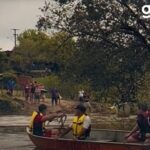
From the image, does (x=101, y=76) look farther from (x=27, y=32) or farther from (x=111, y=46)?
(x=27, y=32)

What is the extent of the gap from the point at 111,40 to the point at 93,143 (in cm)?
700

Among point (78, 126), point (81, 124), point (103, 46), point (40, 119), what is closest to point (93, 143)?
point (81, 124)

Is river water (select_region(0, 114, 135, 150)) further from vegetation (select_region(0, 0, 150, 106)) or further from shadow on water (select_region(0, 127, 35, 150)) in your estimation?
vegetation (select_region(0, 0, 150, 106))

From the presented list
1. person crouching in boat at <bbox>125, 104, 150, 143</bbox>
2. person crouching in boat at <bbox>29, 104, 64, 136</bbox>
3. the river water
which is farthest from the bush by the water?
person crouching in boat at <bbox>125, 104, 150, 143</bbox>

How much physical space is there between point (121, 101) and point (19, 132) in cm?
680

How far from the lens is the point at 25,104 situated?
164ft

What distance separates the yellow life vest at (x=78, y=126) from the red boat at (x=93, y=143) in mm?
297

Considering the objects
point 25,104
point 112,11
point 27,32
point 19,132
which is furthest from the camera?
point 27,32

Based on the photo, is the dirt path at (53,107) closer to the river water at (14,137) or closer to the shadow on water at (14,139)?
the river water at (14,137)

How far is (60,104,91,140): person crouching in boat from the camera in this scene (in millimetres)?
19438

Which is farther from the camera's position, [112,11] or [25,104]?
[25,104]

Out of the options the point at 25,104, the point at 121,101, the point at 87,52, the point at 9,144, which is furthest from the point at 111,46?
the point at 25,104

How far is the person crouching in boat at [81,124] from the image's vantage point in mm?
19438

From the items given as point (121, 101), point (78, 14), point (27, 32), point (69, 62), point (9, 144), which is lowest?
point (9, 144)
